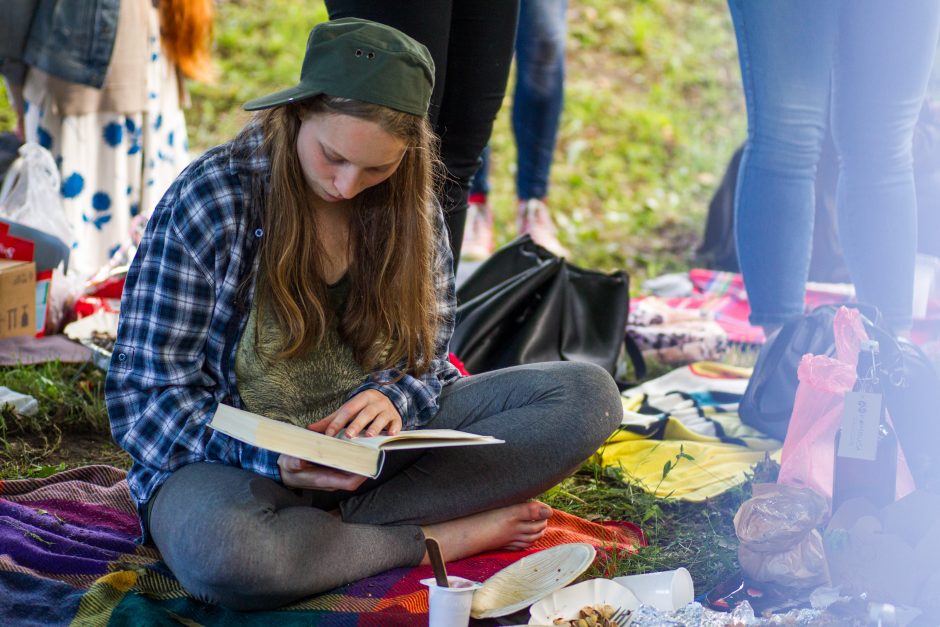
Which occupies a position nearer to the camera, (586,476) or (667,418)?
(586,476)

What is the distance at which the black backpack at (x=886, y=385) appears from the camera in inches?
78.4

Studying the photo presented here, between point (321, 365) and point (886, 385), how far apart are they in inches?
40.9

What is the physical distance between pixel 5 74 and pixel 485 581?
247 centimetres

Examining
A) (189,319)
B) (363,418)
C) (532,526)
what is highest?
(189,319)

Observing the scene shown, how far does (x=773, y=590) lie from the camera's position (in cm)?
174

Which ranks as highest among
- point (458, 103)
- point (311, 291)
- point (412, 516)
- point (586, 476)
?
point (458, 103)

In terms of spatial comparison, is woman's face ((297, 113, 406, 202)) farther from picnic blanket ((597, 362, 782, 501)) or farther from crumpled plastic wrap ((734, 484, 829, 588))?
picnic blanket ((597, 362, 782, 501))


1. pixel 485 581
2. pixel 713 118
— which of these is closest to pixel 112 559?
pixel 485 581

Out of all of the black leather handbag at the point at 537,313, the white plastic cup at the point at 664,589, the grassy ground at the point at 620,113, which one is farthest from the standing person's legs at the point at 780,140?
the grassy ground at the point at 620,113

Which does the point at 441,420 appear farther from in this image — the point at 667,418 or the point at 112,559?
the point at 667,418

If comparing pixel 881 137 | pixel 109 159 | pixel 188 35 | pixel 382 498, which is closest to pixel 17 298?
pixel 109 159

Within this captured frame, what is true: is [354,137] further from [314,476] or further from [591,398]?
[591,398]

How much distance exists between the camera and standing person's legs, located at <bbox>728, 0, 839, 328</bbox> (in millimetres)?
2420

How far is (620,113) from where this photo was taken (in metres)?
5.82
